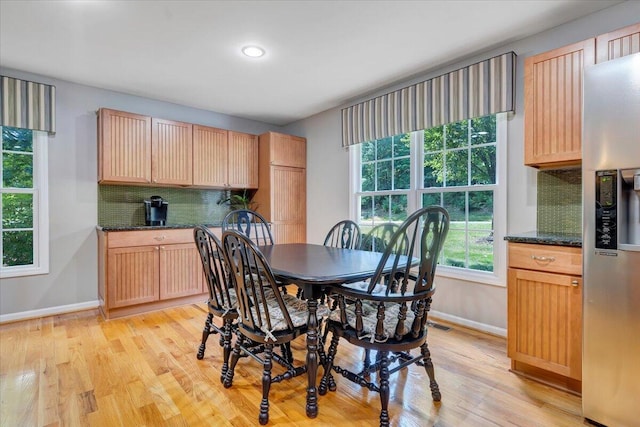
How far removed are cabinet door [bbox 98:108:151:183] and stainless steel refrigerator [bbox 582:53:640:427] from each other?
3819 mm

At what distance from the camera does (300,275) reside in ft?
5.28

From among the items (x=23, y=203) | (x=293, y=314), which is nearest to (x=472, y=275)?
(x=293, y=314)

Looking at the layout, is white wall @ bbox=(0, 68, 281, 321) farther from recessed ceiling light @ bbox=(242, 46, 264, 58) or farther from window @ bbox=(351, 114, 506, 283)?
window @ bbox=(351, 114, 506, 283)

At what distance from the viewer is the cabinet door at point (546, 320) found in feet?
5.92

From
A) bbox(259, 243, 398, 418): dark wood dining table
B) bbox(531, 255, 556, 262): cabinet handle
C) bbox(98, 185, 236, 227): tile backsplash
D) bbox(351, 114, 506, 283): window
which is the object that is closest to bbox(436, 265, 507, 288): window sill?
bbox(351, 114, 506, 283): window

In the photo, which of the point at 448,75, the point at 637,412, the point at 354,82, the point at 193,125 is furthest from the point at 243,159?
the point at 637,412

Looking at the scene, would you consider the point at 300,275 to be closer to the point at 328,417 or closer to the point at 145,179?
the point at 328,417

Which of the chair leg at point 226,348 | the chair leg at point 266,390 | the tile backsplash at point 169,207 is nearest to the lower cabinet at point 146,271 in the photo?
the tile backsplash at point 169,207

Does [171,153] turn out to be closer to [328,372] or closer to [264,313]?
[264,313]

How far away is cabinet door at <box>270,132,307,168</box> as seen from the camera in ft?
14.3

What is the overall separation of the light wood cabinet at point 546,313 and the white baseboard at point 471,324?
0.61m

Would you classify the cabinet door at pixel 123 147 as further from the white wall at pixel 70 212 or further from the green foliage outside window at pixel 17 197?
the green foliage outside window at pixel 17 197

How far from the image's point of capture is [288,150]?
4.50 metres

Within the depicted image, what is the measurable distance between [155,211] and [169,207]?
346mm
